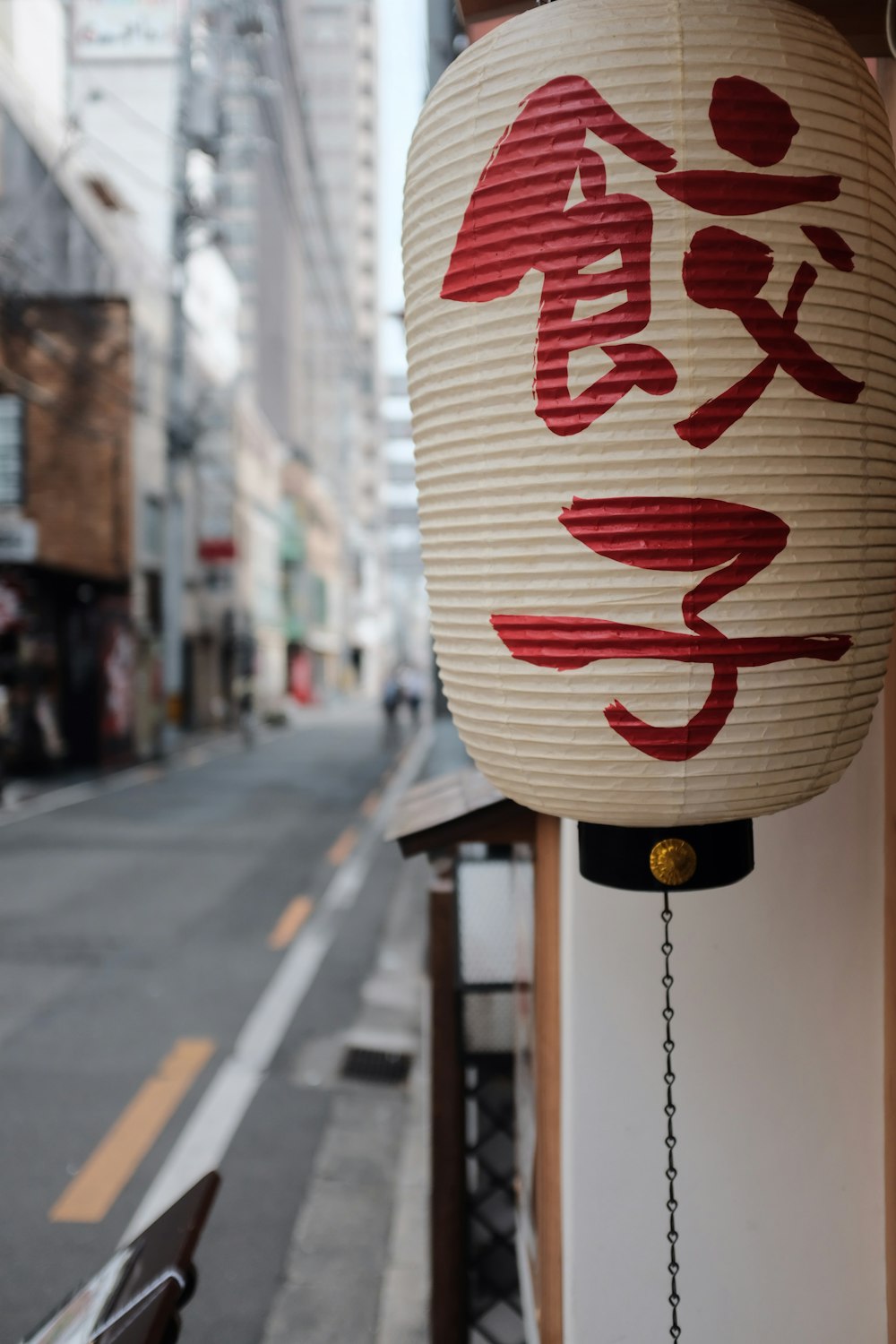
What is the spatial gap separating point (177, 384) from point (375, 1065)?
63.1 ft

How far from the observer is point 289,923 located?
8859mm

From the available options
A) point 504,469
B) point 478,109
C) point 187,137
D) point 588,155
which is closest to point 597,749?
point 504,469

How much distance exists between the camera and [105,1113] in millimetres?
5242

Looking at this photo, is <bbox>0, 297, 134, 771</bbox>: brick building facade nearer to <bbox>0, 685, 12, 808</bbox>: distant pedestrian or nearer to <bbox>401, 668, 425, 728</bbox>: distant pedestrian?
<bbox>0, 685, 12, 808</bbox>: distant pedestrian

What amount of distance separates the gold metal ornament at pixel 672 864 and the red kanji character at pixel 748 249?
1.99 feet

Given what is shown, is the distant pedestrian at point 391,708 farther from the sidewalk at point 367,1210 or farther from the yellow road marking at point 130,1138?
the yellow road marking at point 130,1138

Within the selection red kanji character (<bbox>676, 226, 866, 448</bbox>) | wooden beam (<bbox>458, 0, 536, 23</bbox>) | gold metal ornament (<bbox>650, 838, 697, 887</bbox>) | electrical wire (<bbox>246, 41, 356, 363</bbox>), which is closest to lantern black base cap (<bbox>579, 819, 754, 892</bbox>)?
Answer: gold metal ornament (<bbox>650, 838, 697, 887</bbox>)

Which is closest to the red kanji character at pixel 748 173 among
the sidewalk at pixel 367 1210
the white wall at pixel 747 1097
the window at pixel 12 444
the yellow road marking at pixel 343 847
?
the white wall at pixel 747 1097

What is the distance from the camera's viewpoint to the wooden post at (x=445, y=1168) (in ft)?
10.5

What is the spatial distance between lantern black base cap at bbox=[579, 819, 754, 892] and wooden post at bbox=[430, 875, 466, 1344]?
1.87m

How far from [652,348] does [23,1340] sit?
263 cm

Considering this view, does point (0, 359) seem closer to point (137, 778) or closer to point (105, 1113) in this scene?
point (137, 778)

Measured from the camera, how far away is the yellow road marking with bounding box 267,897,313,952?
27.2 ft

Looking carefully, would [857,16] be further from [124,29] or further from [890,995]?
[124,29]
